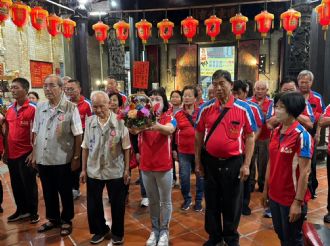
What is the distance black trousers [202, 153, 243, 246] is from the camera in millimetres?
2844

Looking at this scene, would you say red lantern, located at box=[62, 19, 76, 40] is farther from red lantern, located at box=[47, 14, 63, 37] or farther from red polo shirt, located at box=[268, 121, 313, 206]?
red polo shirt, located at box=[268, 121, 313, 206]

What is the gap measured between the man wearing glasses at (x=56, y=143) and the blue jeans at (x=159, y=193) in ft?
3.31

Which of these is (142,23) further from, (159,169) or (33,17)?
(159,169)

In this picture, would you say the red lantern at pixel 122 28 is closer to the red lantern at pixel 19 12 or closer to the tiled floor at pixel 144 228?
the red lantern at pixel 19 12

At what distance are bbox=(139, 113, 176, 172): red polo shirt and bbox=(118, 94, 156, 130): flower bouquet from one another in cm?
36

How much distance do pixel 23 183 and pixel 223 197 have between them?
8.85 feet

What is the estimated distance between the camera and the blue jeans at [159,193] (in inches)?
119

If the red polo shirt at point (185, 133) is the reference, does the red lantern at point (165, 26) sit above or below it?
above

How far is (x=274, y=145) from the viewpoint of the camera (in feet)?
8.05

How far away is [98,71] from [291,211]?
13524 millimetres

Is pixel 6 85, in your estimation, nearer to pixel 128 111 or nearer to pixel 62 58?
pixel 62 58

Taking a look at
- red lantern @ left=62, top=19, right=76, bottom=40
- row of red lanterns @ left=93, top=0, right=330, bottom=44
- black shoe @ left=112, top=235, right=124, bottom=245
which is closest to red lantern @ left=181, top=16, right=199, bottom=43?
row of red lanterns @ left=93, top=0, right=330, bottom=44

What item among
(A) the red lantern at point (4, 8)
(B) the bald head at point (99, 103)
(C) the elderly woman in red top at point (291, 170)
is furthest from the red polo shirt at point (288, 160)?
(A) the red lantern at point (4, 8)

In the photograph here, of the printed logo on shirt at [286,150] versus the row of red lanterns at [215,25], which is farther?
the row of red lanterns at [215,25]
